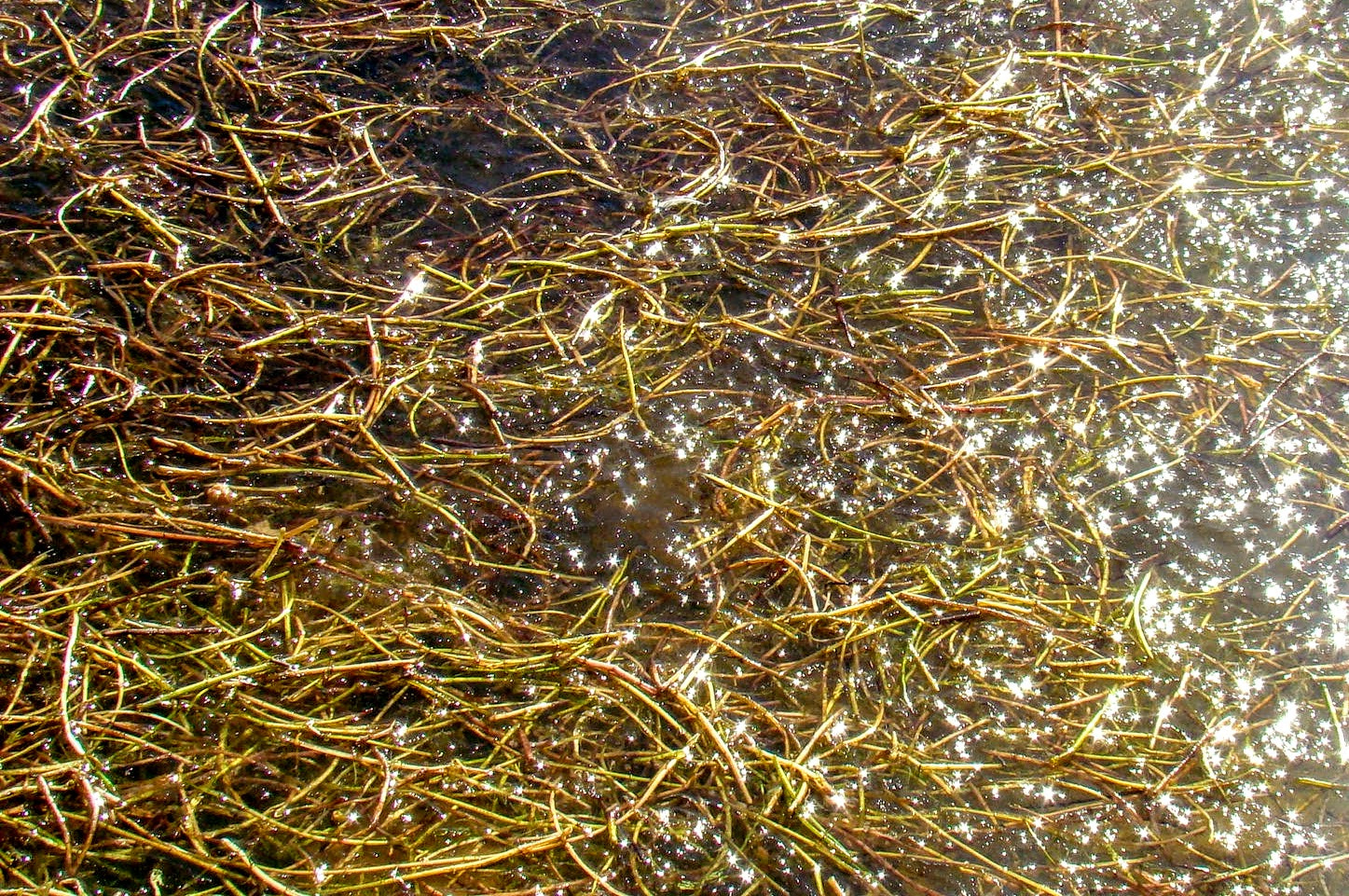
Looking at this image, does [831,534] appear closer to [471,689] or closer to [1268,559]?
[471,689]

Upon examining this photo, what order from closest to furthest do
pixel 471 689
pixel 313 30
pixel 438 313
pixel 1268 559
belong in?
pixel 471 689 < pixel 1268 559 < pixel 438 313 < pixel 313 30

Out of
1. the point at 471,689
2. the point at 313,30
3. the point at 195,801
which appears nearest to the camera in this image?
the point at 195,801

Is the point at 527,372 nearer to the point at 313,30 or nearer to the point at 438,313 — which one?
the point at 438,313

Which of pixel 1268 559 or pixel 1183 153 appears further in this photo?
pixel 1183 153

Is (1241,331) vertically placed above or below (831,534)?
above

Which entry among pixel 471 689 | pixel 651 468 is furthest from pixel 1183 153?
pixel 471 689

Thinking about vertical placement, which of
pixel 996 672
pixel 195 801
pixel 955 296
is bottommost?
pixel 195 801

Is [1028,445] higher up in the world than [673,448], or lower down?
higher up
